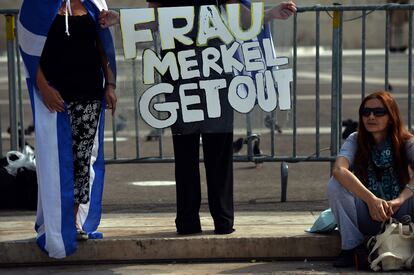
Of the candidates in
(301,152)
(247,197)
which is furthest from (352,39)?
(247,197)

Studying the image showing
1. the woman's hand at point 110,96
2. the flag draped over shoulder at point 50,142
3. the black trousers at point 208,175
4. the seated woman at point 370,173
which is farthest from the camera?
the black trousers at point 208,175

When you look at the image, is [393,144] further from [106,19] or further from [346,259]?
[106,19]

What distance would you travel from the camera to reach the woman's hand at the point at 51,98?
5.79 meters

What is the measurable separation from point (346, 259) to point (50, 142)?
6.08 feet

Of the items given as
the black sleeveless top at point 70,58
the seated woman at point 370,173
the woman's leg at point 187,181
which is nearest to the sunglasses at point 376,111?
the seated woman at point 370,173

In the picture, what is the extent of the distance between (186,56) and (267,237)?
3.99 ft

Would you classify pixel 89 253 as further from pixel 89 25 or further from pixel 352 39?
pixel 352 39

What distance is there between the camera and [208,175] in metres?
6.33

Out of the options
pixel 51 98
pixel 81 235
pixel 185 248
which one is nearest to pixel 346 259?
pixel 185 248

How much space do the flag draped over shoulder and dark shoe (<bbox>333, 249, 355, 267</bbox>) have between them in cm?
158

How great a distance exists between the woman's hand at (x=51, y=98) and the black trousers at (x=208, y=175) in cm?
84

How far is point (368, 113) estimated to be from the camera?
5965mm

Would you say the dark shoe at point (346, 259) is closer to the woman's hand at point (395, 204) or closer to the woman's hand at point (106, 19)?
the woman's hand at point (395, 204)

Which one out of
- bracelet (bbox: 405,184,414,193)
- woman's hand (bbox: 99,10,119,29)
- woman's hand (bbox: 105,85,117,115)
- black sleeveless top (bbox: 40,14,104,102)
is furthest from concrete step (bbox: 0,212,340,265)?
woman's hand (bbox: 99,10,119,29)
